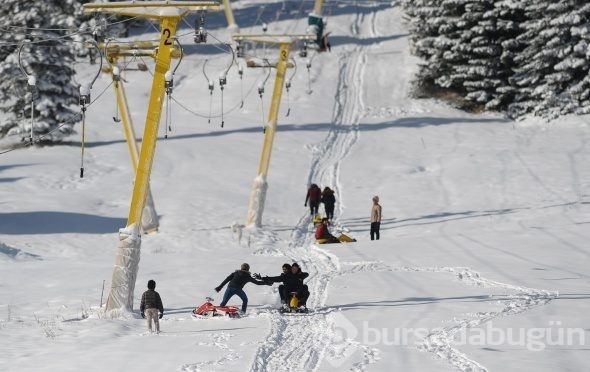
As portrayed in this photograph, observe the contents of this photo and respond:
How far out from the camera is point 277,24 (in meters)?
72.0

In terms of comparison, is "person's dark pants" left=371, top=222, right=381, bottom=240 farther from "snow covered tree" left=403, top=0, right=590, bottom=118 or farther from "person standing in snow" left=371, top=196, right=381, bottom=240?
"snow covered tree" left=403, top=0, right=590, bottom=118

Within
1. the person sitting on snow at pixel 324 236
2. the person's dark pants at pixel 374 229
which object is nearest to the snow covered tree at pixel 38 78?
the person sitting on snow at pixel 324 236

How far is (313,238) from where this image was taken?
28594 mm

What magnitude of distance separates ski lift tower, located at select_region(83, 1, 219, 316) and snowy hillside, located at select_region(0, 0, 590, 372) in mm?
812

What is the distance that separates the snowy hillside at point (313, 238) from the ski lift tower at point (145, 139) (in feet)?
2.66

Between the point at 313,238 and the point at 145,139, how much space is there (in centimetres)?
1218

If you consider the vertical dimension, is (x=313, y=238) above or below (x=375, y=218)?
below

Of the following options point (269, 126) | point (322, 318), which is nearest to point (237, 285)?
point (322, 318)

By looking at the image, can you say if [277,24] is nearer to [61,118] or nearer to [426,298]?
[61,118]

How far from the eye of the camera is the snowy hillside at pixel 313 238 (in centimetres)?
1392

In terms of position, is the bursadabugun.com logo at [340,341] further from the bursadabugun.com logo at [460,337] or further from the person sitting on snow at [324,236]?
the person sitting on snow at [324,236]

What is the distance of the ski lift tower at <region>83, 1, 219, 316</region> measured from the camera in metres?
16.9

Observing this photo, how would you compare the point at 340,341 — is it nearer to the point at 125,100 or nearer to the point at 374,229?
the point at 374,229

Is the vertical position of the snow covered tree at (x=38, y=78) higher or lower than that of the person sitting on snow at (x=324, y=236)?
higher
